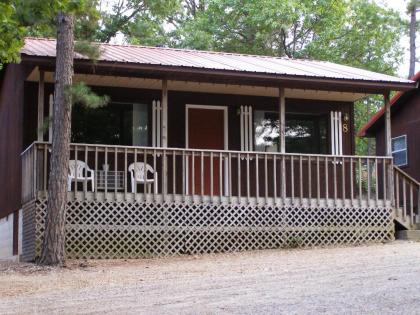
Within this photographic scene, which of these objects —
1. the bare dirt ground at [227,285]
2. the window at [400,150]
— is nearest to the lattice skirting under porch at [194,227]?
the bare dirt ground at [227,285]

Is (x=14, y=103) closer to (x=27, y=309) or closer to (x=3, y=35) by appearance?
(x=3, y=35)

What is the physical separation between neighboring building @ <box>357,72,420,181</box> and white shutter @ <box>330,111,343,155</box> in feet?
12.4

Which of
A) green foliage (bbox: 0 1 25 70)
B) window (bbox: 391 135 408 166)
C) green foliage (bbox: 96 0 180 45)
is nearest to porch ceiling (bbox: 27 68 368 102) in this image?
green foliage (bbox: 0 1 25 70)

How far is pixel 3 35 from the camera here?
473 inches

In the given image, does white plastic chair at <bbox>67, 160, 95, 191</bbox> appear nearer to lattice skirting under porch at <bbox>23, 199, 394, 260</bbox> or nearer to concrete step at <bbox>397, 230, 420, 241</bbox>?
lattice skirting under porch at <bbox>23, 199, 394, 260</bbox>

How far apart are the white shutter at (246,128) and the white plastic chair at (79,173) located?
391 centimetres

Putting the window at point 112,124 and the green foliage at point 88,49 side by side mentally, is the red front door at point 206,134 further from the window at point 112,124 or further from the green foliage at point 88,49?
the green foliage at point 88,49

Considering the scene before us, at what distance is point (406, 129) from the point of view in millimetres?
21141

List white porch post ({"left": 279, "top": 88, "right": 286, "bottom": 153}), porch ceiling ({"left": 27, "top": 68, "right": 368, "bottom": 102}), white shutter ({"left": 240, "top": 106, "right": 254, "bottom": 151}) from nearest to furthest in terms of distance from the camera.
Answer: white porch post ({"left": 279, "top": 88, "right": 286, "bottom": 153})
porch ceiling ({"left": 27, "top": 68, "right": 368, "bottom": 102})
white shutter ({"left": 240, "top": 106, "right": 254, "bottom": 151})

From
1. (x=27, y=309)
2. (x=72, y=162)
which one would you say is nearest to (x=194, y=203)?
(x=72, y=162)

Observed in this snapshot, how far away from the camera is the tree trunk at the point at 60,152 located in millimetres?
12164

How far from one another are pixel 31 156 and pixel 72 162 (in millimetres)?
813

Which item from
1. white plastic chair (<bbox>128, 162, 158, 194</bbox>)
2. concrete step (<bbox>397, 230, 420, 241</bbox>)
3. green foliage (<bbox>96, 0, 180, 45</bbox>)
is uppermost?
green foliage (<bbox>96, 0, 180, 45</bbox>)

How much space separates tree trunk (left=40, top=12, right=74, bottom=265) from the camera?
12164mm
